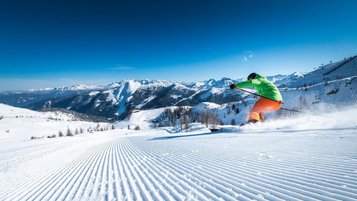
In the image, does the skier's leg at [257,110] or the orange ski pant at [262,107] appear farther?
the skier's leg at [257,110]

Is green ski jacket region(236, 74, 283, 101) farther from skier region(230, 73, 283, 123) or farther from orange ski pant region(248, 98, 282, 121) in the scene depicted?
orange ski pant region(248, 98, 282, 121)

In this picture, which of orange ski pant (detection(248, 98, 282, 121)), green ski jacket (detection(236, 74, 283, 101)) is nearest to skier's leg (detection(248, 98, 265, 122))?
orange ski pant (detection(248, 98, 282, 121))

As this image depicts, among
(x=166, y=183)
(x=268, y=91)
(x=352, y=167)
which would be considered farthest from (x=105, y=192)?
(x=268, y=91)

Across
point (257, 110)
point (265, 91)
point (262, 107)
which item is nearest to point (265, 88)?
point (265, 91)

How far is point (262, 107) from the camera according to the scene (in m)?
16.1

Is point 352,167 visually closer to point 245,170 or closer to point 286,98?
point 245,170

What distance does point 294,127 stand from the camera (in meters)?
17.9

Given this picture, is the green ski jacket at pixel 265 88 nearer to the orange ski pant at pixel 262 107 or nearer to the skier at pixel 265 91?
the skier at pixel 265 91

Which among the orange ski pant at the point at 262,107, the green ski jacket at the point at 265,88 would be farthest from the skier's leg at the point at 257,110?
the green ski jacket at the point at 265,88

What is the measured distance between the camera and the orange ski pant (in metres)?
15.7

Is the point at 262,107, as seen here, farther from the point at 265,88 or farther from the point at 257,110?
the point at 265,88

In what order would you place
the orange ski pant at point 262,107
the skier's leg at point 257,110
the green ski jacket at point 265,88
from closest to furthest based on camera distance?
the green ski jacket at point 265,88, the orange ski pant at point 262,107, the skier's leg at point 257,110

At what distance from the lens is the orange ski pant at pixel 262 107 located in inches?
620

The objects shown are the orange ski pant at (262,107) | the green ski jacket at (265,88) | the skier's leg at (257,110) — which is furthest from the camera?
the skier's leg at (257,110)
